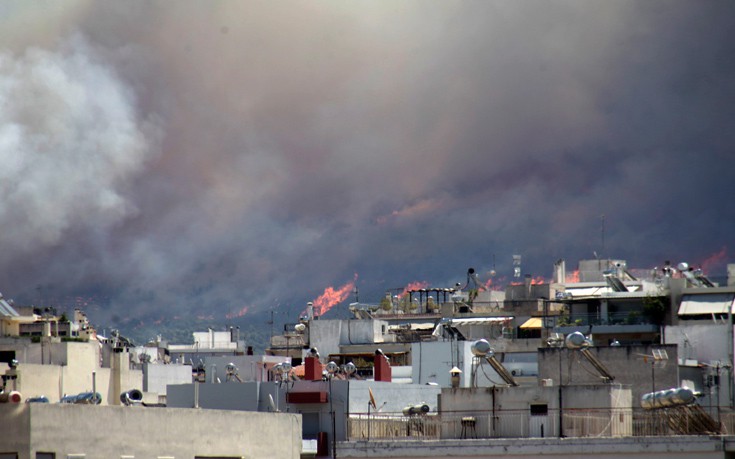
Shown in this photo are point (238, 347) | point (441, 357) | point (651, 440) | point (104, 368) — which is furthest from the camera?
point (238, 347)

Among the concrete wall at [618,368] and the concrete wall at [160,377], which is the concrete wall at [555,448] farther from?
the concrete wall at [160,377]

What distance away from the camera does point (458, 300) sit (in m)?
111

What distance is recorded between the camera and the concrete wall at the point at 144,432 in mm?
34656

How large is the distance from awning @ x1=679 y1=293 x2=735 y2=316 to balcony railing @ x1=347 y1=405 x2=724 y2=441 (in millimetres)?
27228

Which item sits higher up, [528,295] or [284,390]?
[528,295]

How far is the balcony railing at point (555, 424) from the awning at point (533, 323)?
43.4 m

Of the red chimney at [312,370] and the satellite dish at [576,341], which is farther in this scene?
the red chimney at [312,370]

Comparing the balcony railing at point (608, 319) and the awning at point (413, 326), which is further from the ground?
the awning at point (413, 326)

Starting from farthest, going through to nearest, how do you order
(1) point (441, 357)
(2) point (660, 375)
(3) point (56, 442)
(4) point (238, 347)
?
1. (4) point (238, 347)
2. (1) point (441, 357)
3. (2) point (660, 375)
4. (3) point (56, 442)

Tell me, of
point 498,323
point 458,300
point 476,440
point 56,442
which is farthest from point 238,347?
point 56,442

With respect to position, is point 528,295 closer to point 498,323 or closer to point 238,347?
point 498,323

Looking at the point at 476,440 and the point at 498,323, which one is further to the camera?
the point at 498,323

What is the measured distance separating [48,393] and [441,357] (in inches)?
763

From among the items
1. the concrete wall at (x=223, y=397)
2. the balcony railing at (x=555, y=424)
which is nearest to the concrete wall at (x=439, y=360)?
the concrete wall at (x=223, y=397)
